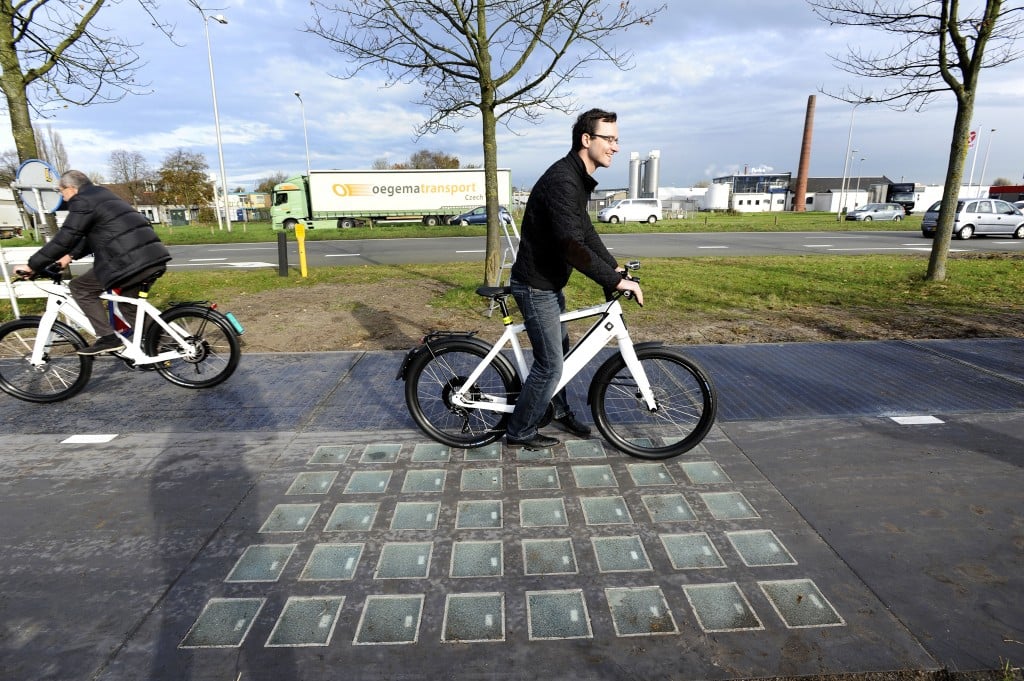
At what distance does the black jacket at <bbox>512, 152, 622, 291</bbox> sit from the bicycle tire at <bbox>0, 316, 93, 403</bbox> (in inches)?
155

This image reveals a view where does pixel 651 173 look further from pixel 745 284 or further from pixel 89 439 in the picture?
pixel 89 439

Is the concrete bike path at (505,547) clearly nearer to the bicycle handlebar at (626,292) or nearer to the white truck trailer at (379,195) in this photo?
the bicycle handlebar at (626,292)

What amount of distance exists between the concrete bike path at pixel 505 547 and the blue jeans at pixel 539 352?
0.28 meters

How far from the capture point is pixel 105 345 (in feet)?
15.3

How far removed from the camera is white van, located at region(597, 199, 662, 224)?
36094 millimetres

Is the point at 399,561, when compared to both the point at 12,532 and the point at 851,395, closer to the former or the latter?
the point at 12,532

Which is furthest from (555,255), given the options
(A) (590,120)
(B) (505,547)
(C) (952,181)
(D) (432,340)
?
(C) (952,181)

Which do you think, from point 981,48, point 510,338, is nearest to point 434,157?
point 981,48

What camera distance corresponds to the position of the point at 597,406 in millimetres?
3654

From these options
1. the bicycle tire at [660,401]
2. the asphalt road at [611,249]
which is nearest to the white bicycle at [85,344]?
the bicycle tire at [660,401]

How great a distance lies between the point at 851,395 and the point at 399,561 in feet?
12.6

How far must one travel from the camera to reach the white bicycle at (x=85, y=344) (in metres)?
4.60

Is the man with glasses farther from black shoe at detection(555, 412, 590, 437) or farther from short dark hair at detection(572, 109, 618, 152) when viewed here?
black shoe at detection(555, 412, 590, 437)

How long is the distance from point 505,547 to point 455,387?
1.31 m
